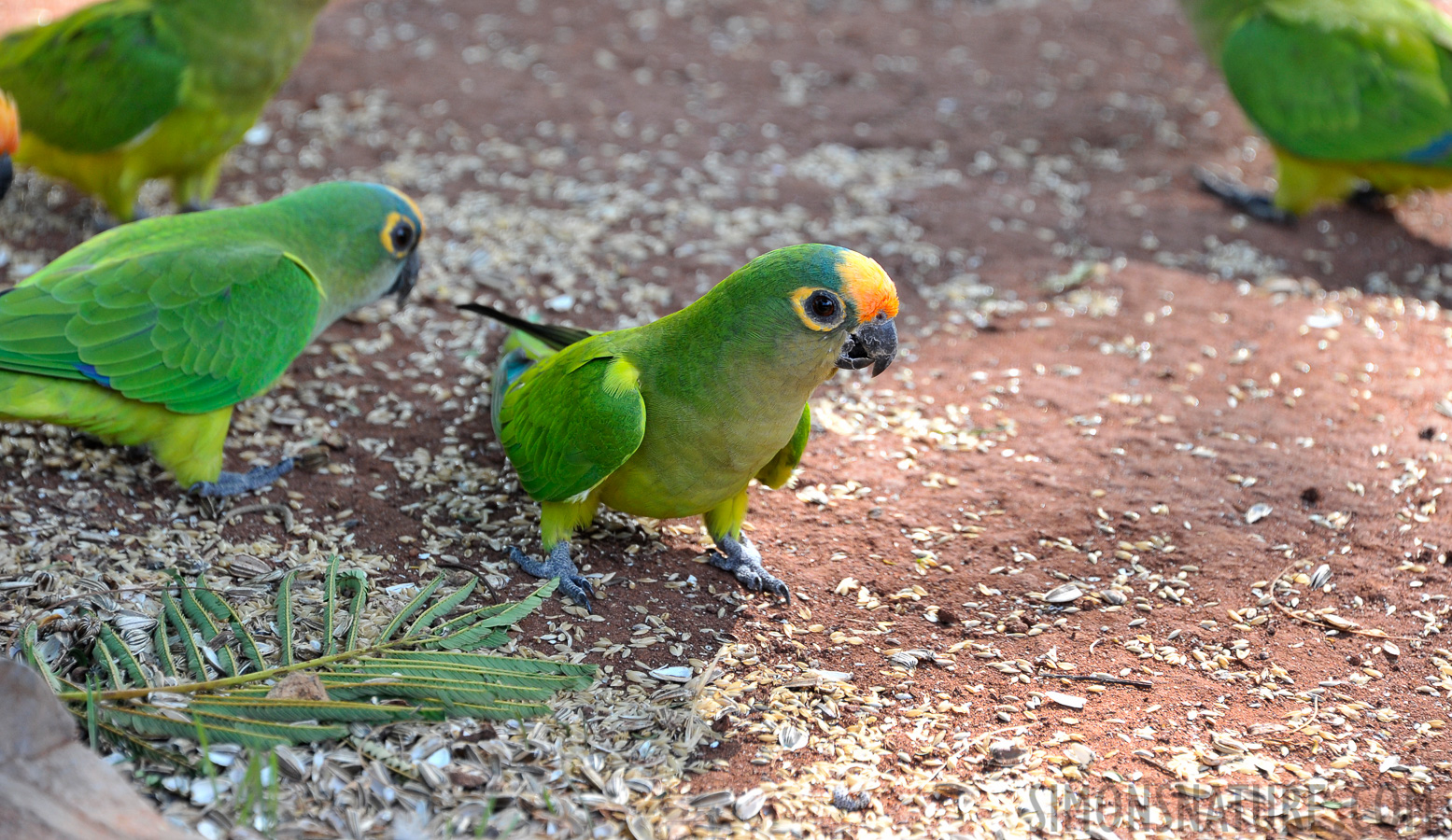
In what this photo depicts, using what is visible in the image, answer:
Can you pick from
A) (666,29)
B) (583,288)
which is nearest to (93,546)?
(583,288)

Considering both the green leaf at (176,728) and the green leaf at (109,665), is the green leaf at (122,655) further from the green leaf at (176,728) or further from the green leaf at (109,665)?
the green leaf at (176,728)

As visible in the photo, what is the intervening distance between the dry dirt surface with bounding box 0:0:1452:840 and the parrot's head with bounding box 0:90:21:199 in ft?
3.12

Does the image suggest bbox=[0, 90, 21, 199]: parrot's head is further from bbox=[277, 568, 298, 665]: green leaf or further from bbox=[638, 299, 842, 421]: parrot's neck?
bbox=[638, 299, 842, 421]: parrot's neck

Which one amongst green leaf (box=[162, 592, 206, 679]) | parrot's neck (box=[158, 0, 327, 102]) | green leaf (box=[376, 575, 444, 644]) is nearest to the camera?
green leaf (box=[162, 592, 206, 679])

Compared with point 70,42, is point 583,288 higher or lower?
lower

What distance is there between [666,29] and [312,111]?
3216 millimetres

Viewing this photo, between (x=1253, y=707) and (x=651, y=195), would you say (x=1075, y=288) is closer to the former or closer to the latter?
(x=651, y=195)

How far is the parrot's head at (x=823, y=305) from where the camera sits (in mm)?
3477

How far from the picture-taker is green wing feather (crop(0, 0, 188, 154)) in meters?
5.77

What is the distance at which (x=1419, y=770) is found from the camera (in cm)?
332

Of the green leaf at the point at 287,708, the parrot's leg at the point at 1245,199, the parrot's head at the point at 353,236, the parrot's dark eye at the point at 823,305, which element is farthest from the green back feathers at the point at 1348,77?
the green leaf at the point at 287,708

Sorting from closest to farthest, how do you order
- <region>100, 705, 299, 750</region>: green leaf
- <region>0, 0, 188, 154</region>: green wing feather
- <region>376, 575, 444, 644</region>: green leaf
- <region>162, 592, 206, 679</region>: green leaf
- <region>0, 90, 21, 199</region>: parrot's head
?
<region>100, 705, 299, 750</region>: green leaf
<region>162, 592, 206, 679</region>: green leaf
<region>376, 575, 444, 644</region>: green leaf
<region>0, 90, 21, 199</region>: parrot's head
<region>0, 0, 188, 154</region>: green wing feather

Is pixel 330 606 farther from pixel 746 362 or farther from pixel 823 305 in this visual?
pixel 823 305

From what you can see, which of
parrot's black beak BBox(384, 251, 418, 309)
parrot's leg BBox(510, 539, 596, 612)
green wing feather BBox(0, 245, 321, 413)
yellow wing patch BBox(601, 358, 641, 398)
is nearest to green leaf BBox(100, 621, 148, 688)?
green wing feather BBox(0, 245, 321, 413)
